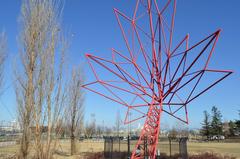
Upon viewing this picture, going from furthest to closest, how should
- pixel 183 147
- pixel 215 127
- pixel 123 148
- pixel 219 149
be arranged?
pixel 215 127 → pixel 219 149 → pixel 123 148 → pixel 183 147

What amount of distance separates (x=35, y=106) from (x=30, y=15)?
4.11 m

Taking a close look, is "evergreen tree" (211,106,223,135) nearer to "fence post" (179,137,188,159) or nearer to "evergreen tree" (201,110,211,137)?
"evergreen tree" (201,110,211,137)

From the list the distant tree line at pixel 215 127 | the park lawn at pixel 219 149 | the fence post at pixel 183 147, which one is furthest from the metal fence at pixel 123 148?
the distant tree line at pixel 215 127

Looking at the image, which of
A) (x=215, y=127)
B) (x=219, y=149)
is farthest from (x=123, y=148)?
(x=215, y=127)

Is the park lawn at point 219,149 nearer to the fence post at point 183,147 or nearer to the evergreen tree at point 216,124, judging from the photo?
the fence post at point 183,147

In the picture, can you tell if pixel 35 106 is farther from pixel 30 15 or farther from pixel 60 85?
pixel 30 15

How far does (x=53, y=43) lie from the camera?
42.0ft

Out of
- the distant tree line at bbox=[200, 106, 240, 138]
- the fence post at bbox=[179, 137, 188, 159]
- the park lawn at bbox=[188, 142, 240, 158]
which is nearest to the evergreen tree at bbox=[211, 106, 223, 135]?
the distant tree line at bbox=[200, 106, 240, 138]

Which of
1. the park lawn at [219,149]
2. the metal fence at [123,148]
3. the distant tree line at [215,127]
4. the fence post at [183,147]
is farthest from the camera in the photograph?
the distant tree line at [215,127]

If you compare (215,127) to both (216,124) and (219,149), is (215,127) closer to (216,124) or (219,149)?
(216,124)

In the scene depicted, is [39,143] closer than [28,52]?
Yes

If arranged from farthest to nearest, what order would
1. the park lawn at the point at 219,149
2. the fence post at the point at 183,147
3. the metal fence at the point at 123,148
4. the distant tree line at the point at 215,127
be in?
the distant tree line at the point at 215,127
the park lawn at the point at 219,149
the metal fence at the point at 123,148
the fence post at the point at 183,147

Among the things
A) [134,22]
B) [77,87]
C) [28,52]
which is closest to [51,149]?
[28,52]

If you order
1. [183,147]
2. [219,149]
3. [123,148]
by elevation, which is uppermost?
[183,147]
